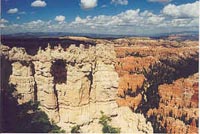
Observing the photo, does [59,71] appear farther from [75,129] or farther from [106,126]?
[106,126]

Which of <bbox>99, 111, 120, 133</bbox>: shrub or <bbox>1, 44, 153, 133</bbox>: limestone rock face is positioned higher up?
<bbox>1, 44, 153, 133</bbox>: limestone rock face

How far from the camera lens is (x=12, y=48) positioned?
21.8 feet

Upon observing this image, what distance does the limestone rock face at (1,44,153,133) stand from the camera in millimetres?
6633

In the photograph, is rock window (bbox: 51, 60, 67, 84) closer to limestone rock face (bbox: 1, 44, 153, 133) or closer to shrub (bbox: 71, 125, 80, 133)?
limestone rock face (bbox: 1, 44, 153, 133)

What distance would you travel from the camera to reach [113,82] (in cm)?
671

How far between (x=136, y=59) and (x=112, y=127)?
0.85 meters

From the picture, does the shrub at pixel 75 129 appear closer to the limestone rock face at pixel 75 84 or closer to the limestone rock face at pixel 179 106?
the limestone rock face at pixel 75 84

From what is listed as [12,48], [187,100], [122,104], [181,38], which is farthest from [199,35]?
[12,48]

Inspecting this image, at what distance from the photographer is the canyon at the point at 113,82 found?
257 inches

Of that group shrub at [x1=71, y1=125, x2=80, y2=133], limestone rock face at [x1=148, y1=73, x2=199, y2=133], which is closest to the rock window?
shrub at [x1=71, y1=125, x2=80, y2=133]

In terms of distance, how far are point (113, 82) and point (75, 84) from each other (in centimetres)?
45

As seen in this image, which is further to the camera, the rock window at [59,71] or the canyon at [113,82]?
the rock window at [59,71]

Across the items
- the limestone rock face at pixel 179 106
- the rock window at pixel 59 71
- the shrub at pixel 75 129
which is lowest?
the shrub at pixel 75 129

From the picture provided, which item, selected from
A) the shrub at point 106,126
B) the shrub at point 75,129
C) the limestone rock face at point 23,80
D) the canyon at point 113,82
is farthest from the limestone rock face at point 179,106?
the limestone rock face at point 23,80
